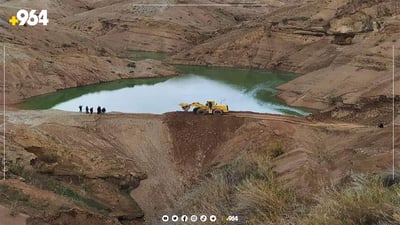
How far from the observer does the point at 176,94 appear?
130 feet

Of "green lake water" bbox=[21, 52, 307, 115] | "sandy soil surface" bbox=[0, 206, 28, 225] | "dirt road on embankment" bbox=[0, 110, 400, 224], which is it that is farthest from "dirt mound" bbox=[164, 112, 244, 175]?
"sandy soil surface" bbox=[0, 206, 28, 225]

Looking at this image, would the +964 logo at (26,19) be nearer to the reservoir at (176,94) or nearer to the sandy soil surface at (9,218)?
the reservoir at (176,94)

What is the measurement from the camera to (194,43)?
2758 inches

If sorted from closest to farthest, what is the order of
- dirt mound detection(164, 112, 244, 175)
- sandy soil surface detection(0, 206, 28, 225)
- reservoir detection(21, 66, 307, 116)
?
sandy soil surface detection(0, 206, 28, 225) < dirt mound detection(164, 112, 244, 175) < reservoir detection(21, 66, 307, 116)

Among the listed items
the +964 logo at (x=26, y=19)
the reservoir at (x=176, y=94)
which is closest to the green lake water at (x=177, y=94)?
the reservoir at (x=176, y=94)

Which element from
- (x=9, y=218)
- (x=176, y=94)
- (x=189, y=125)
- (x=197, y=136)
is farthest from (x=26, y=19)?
(x=9, y=218)

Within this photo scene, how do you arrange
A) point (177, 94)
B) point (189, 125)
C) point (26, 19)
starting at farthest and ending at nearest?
point (26, 19) < point (177, 94) < point (189, 125)

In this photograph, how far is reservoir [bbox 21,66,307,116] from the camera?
34.7 metres

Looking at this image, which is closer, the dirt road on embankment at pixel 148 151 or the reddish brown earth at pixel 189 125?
the reddish brown earth at pixel 189 125

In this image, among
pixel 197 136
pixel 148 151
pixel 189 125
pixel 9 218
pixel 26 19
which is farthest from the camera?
pixel 26 19

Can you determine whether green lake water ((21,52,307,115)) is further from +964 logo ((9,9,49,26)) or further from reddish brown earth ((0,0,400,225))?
+964 logo ((9,9,49,26))

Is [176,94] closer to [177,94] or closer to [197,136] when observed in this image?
[177,94]

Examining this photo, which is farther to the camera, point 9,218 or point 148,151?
point 148,151

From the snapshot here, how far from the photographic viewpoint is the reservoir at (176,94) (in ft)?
114
